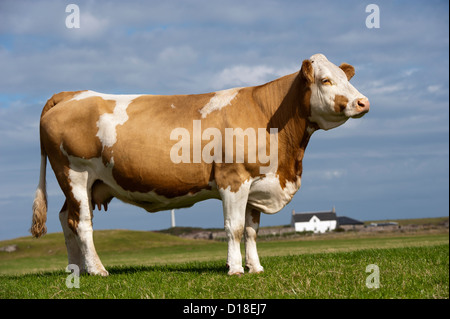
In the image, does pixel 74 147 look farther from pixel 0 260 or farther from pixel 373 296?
pixel 0 260

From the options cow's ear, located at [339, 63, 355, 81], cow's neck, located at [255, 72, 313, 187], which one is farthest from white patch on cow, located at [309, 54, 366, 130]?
cow's ear, located at [339, 63, 355, 81]

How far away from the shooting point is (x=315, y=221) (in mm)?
103250

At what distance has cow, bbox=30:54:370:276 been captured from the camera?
8453mm

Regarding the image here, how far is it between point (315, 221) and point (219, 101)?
3828 inches

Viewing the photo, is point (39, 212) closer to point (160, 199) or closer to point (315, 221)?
point (160, 199)

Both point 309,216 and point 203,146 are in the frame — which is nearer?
point 203,146

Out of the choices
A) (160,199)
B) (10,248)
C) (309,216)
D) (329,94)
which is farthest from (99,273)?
(309,216)

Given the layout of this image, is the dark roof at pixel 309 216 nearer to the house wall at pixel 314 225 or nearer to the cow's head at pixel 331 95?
the house wall at pixel 314 225

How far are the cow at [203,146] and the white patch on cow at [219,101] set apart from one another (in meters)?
0.02

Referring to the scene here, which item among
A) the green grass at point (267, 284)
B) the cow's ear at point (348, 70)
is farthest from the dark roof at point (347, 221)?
the cow's ear at point (348, 70)

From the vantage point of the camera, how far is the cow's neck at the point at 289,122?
28.7 ft

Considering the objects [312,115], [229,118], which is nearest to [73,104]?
[229,118]

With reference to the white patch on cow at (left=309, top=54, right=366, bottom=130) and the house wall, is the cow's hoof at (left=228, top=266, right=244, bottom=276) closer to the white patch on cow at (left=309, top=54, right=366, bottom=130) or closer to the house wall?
the white patch on cow at (left=309, top=54, right=366, bottom=130)
